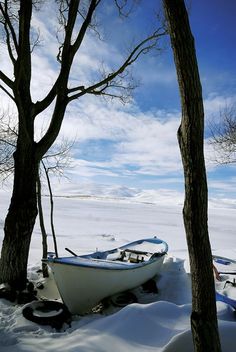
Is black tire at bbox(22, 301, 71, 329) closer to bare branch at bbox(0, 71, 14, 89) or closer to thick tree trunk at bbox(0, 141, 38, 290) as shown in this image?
thick tree trunk at bbox(0, 141, 38, 290)

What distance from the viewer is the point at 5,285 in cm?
611

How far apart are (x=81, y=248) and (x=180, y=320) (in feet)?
35.2

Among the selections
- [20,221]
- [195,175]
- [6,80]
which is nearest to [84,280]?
[20,221]

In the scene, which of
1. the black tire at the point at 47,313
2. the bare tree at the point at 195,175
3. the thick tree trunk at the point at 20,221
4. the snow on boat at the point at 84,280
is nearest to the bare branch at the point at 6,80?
the thick tree trunk at the point at 20,221

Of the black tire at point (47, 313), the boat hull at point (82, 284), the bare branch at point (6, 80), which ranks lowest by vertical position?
the black tire at point (47, 313)

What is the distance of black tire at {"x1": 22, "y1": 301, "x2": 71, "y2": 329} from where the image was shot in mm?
4797

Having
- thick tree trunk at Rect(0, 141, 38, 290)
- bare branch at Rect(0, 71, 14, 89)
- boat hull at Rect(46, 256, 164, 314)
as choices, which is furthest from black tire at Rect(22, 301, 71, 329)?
bare branch at Rect(0, 71, 14, 89)

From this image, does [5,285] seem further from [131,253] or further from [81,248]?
[81,248]

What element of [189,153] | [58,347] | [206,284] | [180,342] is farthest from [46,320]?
[189,153]

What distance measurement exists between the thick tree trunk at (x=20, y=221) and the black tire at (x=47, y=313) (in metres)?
1.19

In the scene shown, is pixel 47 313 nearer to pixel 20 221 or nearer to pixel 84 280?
pixel 84 280

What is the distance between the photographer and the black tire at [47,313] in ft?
15.7

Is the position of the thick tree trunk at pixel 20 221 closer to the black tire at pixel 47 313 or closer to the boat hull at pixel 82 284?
the boat hull at pixel 82 284

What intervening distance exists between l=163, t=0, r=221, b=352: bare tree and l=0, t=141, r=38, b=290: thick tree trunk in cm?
476
